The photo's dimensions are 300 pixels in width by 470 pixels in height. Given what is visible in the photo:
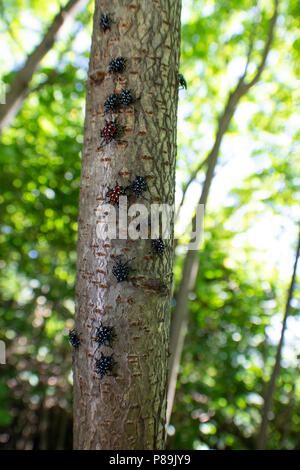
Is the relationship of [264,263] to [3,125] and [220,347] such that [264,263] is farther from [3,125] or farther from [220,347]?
[3,125]

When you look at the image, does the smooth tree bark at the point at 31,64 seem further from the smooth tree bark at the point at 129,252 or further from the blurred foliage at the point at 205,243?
the smooth tree bark at the point at 129,252

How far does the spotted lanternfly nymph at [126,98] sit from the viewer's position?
1.28 m

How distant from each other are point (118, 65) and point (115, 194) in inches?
20.0

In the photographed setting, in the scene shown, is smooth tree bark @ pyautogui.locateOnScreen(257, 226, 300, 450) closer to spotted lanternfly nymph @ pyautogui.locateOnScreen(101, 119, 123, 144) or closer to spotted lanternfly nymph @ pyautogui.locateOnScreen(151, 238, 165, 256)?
spotted lanternfly nymph @ pyautogui.locateOnScreen(151, 238, 165, 256)

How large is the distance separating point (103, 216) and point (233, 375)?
335cm

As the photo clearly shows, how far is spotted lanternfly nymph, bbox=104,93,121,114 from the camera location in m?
1.29

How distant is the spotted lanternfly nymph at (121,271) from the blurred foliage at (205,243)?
2.27 meters

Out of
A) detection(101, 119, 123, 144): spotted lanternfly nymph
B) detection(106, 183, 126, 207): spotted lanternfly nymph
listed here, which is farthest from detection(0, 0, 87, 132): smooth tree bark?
detection(106, 183, 126, 207): spotted lanternfly nymph

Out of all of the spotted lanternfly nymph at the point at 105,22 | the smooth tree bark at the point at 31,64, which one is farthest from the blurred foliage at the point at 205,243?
the spotted lanternfly nymph at the point at 105,22

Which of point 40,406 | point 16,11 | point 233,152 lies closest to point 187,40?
point 233,152

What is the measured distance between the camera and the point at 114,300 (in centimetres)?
125
